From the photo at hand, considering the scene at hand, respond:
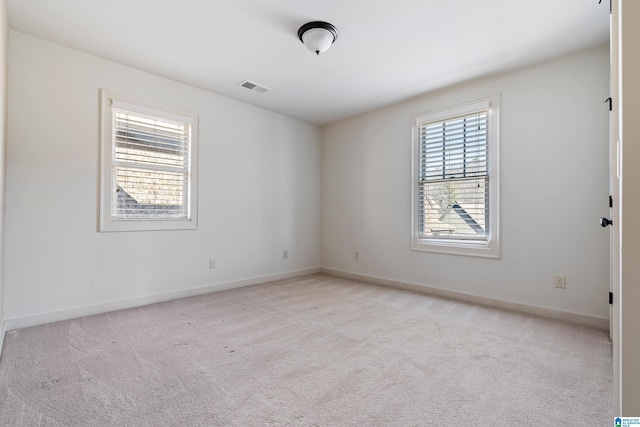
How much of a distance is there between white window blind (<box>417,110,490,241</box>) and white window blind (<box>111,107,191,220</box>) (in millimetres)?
2978

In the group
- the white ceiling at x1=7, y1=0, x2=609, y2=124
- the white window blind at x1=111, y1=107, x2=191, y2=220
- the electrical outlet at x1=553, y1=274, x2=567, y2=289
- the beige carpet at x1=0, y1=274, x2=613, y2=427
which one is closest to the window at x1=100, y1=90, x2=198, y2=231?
the white window blind at x1=111, y1=107, x2=191, y2=220

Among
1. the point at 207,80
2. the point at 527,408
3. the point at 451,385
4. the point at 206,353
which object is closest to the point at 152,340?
the point at 206,353

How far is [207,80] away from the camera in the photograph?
3.55 m

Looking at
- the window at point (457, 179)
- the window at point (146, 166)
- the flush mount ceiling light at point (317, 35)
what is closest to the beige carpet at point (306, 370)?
the window at point (457, 179)

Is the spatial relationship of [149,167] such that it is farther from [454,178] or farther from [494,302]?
[494,302]

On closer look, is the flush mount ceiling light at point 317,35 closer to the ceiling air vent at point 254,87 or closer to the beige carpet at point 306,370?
the ceiling air vent at point 254,87

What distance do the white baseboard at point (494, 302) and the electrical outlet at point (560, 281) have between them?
242mm

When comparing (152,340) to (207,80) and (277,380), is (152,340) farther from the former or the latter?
(207,80)

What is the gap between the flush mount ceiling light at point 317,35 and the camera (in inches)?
97.0

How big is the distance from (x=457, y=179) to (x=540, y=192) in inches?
33.6

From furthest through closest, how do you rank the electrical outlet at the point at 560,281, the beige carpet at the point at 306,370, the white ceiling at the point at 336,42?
the electrical outlet at the point at 560,281, the white ceiling at the point at 336,42, the beige carpet at the point at 306,370

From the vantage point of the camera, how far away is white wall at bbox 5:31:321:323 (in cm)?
264

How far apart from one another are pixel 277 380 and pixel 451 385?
1.02m

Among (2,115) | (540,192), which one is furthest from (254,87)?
(540,192)
